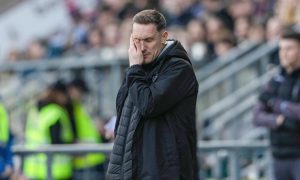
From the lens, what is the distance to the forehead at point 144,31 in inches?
282

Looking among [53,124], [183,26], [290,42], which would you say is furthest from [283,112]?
[183,26]

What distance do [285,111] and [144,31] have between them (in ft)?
9.66

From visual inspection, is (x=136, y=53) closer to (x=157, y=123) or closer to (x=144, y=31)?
(x=144, y=31)

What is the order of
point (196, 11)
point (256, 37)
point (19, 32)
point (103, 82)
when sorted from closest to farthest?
point (256, 37)
point (103, 82)
point (196, 11)
point (19, 32)

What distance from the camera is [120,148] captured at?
721cm

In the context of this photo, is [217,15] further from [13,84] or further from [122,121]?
[122,121]

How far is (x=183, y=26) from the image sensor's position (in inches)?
654


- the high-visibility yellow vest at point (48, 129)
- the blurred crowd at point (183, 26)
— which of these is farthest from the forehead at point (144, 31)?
the blurred crowd at point (183, 26)

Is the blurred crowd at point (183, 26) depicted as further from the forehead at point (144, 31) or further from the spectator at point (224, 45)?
the forehead at point (144, 31)

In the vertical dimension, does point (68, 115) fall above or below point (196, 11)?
below

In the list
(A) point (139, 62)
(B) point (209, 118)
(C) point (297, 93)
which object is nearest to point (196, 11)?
(B) point (209, 118)

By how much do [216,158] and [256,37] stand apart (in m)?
3.83

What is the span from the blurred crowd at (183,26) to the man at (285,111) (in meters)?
3.14

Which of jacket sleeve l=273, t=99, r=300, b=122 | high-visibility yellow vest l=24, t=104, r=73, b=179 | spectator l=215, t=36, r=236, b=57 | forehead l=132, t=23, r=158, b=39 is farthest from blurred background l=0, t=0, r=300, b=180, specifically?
forehead l=132, t=23, r=158, b=39
